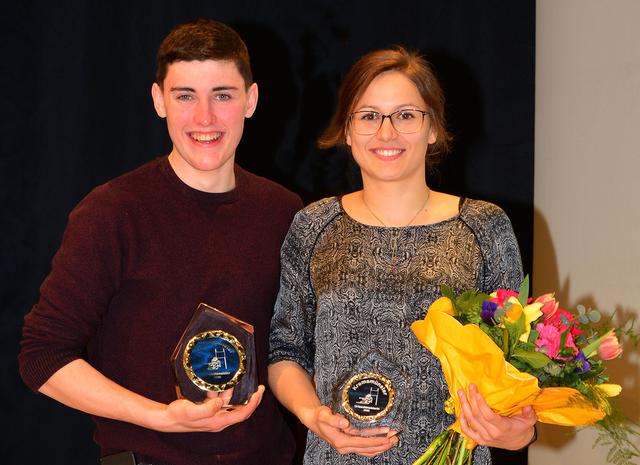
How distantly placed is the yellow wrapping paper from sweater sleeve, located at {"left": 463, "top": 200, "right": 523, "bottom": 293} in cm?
32

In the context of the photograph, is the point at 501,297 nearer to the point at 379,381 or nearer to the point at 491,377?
the point at 491,377

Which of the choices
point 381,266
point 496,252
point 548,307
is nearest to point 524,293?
point 548,307

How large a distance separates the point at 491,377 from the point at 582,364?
7.4 inches

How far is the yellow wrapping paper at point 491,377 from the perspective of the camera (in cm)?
160

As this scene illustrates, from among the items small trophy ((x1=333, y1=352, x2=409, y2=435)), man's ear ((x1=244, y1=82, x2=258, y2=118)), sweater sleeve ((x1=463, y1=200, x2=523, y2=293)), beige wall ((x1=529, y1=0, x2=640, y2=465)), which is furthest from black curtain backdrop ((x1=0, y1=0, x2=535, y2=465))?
small trophy ((x1=333, y1=352, x2=409, y2=435))

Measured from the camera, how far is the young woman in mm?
1937

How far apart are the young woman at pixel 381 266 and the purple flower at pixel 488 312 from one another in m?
0.26

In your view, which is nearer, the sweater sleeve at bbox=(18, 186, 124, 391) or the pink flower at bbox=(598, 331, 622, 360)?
the pink flower at bbox=(598, 331, 622, 360)

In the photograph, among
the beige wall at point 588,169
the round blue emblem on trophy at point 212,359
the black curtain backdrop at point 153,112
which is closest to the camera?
the round blue emblem on trophy at point 212,359

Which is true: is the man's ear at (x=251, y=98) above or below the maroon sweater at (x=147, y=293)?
above

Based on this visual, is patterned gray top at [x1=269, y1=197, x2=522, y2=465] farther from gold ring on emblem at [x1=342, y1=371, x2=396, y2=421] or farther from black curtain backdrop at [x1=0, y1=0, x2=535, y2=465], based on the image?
black curtain backdrop at [x1=0, y1=0, x2=535, y2=465]

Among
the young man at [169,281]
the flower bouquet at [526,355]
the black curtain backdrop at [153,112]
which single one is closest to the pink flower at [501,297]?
the flower bouquet at [526,355]

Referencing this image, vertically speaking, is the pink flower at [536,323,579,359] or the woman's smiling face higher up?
the woman's smiling face

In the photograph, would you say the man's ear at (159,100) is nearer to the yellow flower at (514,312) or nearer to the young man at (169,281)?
the young man at (169,281)
